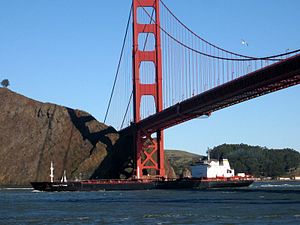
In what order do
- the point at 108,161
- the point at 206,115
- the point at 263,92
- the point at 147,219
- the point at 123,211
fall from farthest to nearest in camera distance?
1. the point at 108,161
2. the point at 206,115
3. the point at 263,92
4. the point at 123,211
5. the point at 147,219

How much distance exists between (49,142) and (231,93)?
217 ft

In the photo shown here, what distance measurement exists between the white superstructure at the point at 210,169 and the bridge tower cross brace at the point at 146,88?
4794 millimetres

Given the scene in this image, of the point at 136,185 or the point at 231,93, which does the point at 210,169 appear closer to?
the point at 136,185

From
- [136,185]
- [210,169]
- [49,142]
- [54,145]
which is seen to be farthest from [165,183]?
[49,142]

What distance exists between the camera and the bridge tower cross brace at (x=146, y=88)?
97812 millimetres

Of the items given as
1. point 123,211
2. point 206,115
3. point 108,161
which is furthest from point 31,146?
point 123,211

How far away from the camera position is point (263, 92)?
69.7 m

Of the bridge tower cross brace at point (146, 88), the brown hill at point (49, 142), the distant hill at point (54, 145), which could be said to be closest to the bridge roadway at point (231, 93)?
the bridge tower cross brace at point (146, 88)

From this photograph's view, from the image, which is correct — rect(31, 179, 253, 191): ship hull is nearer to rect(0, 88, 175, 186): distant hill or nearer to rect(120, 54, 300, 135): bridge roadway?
rect(120, 54, 300, 135): bridge roadway

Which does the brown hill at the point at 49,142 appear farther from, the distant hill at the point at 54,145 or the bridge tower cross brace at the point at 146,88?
the bridge tower cross brace at the point at 146,88

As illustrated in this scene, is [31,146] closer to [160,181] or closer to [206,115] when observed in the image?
[160,181]

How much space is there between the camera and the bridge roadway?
2441 inches

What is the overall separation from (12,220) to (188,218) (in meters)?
9.55

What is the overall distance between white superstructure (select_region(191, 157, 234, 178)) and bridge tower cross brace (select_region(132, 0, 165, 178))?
4.79m
